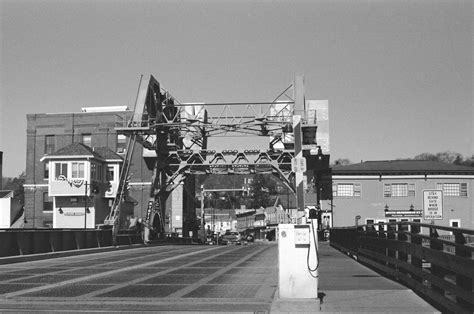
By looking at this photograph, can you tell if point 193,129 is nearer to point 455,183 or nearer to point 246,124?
point 246,124

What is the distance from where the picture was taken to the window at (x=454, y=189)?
187 feet

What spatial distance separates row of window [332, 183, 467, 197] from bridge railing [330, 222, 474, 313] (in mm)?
40881

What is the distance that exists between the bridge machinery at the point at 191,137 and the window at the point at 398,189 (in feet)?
51.3

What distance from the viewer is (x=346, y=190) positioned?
5938 cm

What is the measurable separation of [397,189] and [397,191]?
19 centimetres

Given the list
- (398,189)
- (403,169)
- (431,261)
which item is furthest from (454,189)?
(431,261)

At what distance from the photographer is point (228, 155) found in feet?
149

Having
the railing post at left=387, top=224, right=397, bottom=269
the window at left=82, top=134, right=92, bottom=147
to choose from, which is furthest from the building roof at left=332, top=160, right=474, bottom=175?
the railing post at left=387, top=224, right=397, bottom=269

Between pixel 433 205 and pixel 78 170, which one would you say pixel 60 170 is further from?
pixel 433 205

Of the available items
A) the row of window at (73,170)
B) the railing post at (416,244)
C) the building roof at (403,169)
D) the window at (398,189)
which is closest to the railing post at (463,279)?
the railing post at (416,244)

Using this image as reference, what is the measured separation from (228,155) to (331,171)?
1669cm

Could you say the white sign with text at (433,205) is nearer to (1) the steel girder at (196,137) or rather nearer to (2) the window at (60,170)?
(1) the steel girder at (196,137)

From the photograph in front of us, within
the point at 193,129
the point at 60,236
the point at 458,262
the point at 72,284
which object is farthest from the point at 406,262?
the point at 193,129

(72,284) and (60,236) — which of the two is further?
(60,236)
